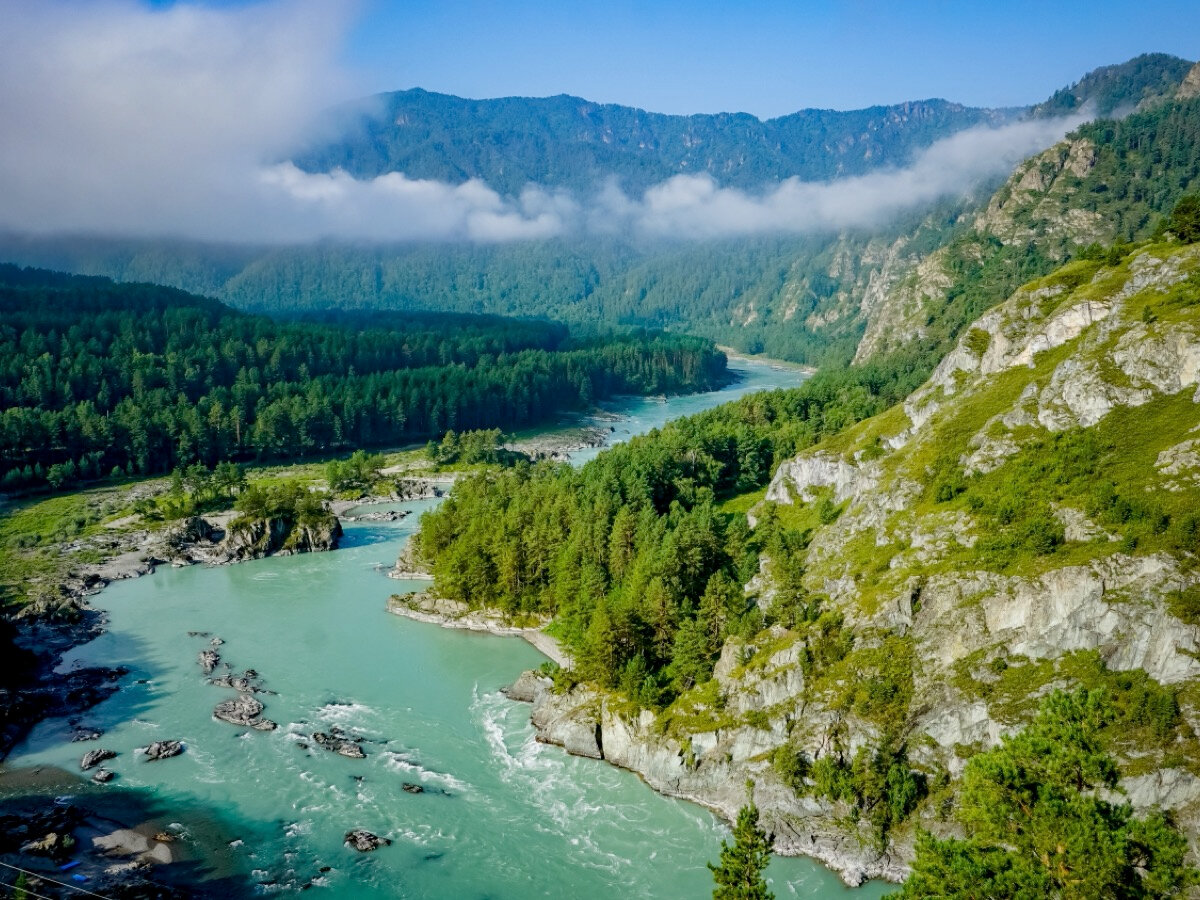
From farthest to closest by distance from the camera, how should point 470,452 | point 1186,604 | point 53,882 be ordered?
point 470,452
point 1186,604
point 53,882

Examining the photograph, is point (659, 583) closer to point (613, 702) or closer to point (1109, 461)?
point (613, 702)

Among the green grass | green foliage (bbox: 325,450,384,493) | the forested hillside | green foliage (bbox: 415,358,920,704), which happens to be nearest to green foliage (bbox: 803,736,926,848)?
green foliage (bbox: 415,358,920,704)

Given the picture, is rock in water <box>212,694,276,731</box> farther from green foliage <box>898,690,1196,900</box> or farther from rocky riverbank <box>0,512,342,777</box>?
green foliage <box>898,690,1196,900</box>

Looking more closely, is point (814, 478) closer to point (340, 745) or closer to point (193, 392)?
point (340, 745)

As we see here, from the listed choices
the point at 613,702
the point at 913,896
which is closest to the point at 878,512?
the point at 613,702

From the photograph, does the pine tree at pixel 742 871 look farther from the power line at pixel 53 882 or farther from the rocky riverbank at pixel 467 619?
the rocky riverbank at pixel 467 619

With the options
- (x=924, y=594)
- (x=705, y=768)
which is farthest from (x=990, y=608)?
(x=705, y=768)
